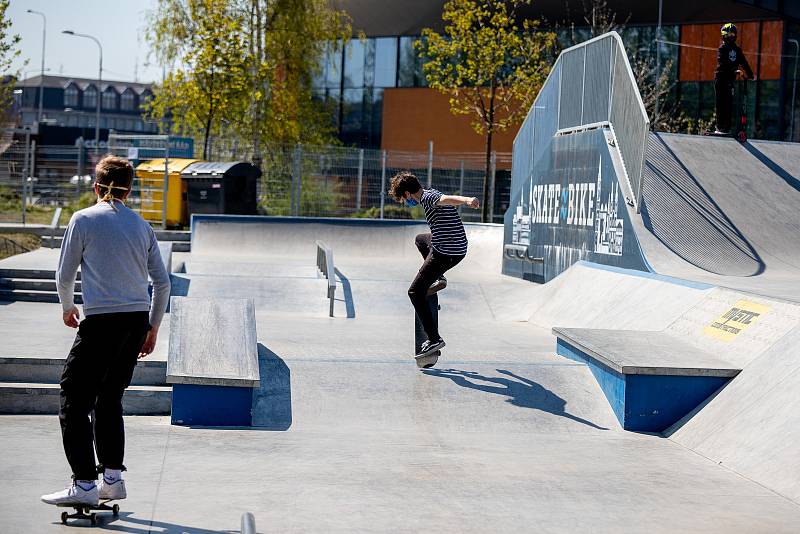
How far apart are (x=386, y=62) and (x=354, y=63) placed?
5.67 ft

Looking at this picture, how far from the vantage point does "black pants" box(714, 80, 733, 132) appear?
13830 millimetres

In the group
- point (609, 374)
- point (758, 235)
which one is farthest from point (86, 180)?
point (609, 374)

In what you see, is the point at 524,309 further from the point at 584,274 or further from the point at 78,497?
the point at 78,497

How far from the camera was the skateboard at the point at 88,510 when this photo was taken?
14.5 ft

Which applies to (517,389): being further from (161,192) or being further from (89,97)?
(89,97)

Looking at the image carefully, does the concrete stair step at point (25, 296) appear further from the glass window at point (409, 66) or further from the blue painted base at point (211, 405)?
the glass window at point (409, 66)

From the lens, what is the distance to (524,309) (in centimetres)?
1235

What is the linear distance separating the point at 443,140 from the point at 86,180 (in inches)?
561

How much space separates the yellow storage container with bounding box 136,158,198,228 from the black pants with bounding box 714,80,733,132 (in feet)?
41.0

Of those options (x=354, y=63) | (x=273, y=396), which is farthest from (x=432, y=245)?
(x=354, y=63)

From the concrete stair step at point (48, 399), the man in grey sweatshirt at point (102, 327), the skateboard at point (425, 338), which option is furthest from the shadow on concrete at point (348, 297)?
the man in grey sweatshirt at point (102, 327)

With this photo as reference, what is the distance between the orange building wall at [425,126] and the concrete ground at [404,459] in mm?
25996

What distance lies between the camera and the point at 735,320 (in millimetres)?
7543

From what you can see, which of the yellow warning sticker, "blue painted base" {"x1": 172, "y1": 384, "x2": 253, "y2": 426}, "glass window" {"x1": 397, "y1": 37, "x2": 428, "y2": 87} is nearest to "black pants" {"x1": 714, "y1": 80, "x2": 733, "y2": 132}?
the yellow warning sticker
